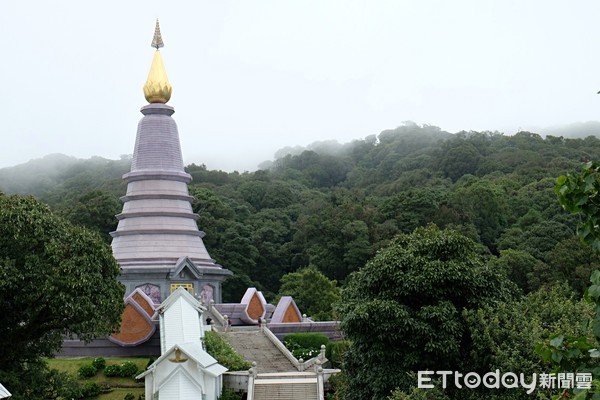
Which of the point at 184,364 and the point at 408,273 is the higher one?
the point at 408,273

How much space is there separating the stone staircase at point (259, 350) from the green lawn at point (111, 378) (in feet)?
13.0

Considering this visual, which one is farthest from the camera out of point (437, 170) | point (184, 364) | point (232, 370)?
point (437, 170)

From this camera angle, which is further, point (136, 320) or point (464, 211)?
point (464, 211)

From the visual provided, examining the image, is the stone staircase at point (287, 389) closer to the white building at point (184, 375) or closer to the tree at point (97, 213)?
the white building at point (184, 375)

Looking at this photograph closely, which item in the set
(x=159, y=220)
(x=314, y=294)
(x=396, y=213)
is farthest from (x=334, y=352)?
(x=396, y=213)

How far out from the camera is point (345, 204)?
58062 millimetres

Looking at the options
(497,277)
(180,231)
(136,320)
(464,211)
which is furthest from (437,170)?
(497,277)

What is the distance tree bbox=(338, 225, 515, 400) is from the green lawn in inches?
357

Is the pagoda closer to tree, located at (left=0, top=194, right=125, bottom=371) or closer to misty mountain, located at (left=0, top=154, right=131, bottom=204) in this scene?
tree, located at (left=0, top=194, right=125, bottom=371)

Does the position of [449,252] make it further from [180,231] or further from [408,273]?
[180,231]

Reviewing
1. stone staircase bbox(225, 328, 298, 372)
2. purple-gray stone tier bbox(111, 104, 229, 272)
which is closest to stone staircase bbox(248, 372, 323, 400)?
stone staircase bbox(225, 328, 298, 372)

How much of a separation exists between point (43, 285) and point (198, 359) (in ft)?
19.7

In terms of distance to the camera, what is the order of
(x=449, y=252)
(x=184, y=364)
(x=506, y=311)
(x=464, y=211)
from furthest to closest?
(x=464, y=211) < (x=184, y=364) < (x=449, y=252) < (x=506, y=311)

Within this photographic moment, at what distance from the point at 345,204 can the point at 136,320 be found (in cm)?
3046
